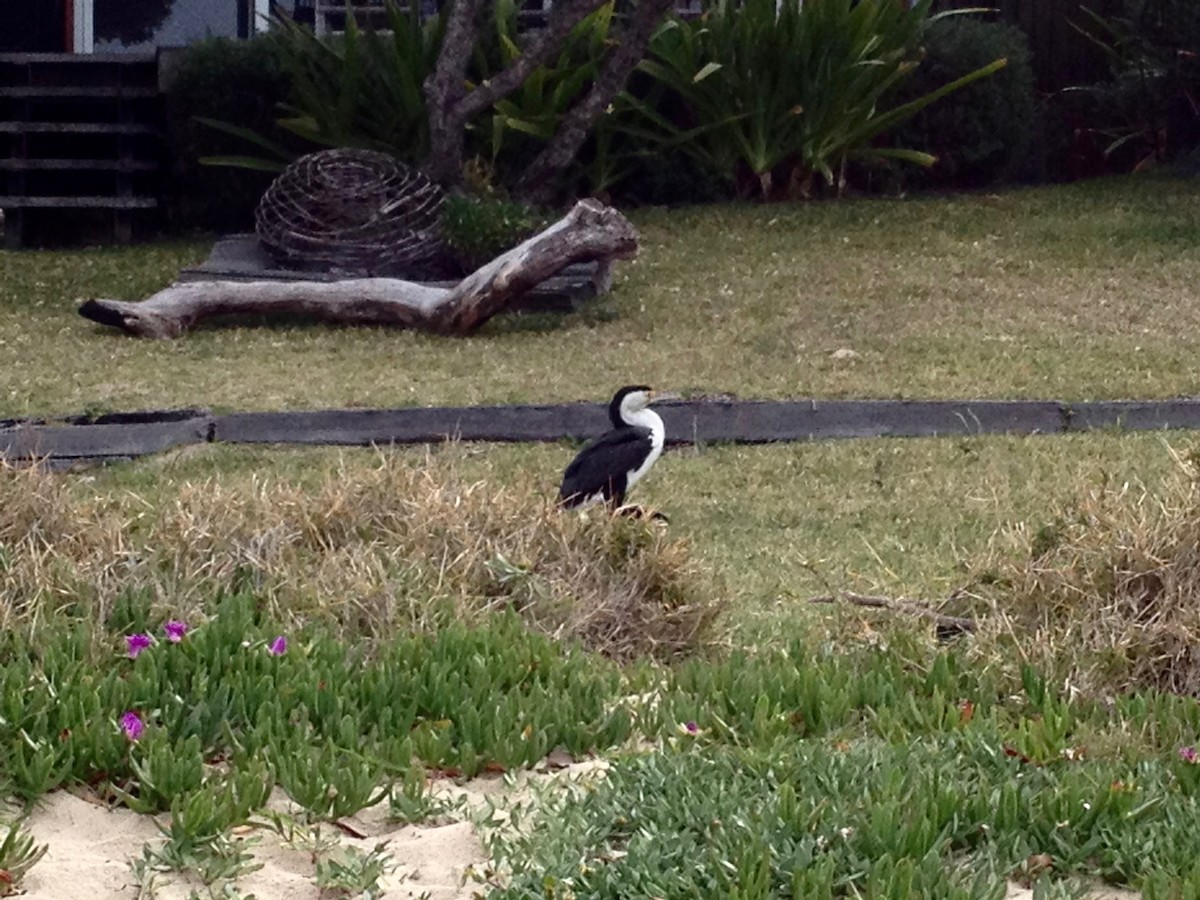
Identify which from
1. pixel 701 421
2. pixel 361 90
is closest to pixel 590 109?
pixel 361 90

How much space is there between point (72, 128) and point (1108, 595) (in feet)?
38.4

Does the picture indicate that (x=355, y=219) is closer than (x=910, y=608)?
No

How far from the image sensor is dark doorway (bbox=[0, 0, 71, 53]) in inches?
706

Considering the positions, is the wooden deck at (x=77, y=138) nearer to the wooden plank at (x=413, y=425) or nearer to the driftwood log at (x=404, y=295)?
the driftwood log at (x=404, y=295)

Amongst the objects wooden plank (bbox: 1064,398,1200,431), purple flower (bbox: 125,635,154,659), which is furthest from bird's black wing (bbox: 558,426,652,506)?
wooden plank (bbox: 1064,398,1200,431)

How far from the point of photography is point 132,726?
384 centimetres

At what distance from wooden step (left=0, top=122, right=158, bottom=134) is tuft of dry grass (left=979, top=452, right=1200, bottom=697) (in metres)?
11.1

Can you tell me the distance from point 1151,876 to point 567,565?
2.28 metres

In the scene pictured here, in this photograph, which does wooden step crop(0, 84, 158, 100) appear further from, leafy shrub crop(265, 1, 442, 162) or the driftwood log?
the driftwood log

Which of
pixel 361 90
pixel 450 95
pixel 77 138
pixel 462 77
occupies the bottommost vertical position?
pixel 77 138

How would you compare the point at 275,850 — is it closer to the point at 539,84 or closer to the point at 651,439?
the point at 651,439

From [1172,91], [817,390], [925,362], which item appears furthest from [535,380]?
[1172,91]

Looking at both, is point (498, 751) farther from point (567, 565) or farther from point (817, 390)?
point (817, 390)

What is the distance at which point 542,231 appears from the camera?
10984 millimetres
